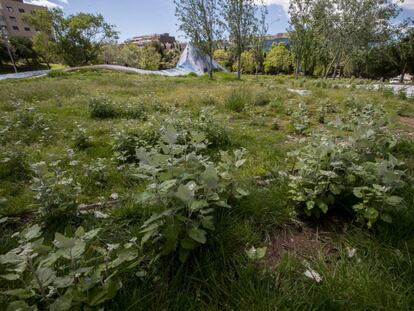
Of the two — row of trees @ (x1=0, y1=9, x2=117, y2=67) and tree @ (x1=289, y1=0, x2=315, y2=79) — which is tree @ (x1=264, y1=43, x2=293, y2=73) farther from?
row of trees @ (x1=0, y1=9, x2=117, y2=67)

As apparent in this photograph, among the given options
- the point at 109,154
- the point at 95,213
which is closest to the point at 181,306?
the point at 95,213

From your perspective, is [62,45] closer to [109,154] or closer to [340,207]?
[109,154]

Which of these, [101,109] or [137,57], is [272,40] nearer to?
[137,57]

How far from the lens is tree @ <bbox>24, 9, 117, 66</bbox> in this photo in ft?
108

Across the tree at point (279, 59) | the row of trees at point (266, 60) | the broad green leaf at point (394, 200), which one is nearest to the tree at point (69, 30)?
the row of trees at point (266, 60)

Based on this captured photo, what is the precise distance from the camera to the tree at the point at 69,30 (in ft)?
108

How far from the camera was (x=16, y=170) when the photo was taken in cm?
265

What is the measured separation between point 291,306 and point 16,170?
125 inches

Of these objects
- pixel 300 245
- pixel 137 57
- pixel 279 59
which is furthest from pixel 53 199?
pixel 279 59

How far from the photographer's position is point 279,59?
4600 centimetres

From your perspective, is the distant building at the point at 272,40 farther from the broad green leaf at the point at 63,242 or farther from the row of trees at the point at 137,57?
the broad green leaf at the point at 63,242

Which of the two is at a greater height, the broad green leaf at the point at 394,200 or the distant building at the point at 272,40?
the distant building at the point at 272,40

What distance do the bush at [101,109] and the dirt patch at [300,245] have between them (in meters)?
5.05

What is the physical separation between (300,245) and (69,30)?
42.9 meters
